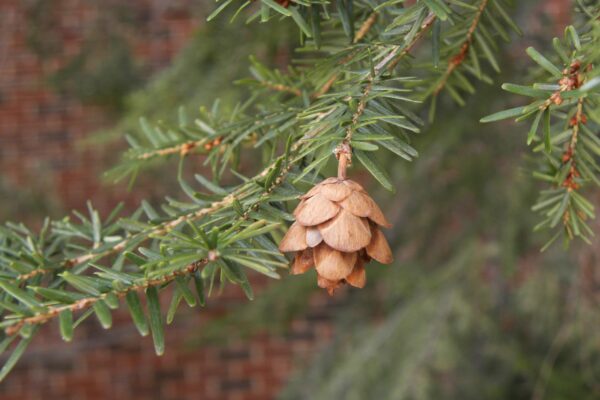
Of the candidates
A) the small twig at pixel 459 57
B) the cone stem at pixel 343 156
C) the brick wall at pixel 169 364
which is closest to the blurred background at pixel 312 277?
the brick wall at pixel 169 364

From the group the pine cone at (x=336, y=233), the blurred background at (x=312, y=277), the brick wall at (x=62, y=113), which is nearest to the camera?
the pine cone at (x=336, y=233)

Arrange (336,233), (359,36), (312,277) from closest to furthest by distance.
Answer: (336,233)
(359,36)
(312,277)

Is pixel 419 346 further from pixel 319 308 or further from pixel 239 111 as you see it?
pixel 319 308

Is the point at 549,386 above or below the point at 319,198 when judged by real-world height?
below

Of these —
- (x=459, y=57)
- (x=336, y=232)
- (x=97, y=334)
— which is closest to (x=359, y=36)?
(x=459, y=57)

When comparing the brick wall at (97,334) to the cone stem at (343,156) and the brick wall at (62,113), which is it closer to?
the brick wall at (62,113)

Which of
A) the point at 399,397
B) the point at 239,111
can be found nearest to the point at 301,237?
the point at 239,111

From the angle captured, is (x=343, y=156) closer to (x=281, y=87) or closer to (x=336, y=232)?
(x=336, y=232)
